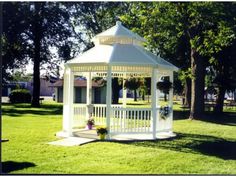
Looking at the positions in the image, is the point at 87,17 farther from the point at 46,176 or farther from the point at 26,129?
the point at 46,176

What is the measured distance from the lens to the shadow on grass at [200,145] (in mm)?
10547

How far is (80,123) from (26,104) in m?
11.7

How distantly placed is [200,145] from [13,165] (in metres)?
5.80

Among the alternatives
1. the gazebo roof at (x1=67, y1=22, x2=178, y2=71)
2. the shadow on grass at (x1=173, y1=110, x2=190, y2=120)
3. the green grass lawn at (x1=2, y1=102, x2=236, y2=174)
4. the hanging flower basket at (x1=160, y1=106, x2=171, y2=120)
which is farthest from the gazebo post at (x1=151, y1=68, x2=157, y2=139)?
the shadow on grass at (x1=173, y1=110, x2=190, y2=120)

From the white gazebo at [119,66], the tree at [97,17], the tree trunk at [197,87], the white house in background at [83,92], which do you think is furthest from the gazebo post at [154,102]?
the white house in background at [83,92]

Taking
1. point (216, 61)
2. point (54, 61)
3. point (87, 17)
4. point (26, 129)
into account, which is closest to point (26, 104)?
point (54, 61)

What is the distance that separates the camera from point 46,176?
7.80 metres

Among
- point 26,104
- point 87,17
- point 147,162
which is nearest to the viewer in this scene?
point 147,162

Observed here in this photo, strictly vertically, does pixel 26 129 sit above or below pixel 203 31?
below

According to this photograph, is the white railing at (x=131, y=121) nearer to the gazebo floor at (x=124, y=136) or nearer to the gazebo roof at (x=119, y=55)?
the gazebo floor at (x=124, y=136)

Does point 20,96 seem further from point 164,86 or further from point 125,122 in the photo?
point 164,86

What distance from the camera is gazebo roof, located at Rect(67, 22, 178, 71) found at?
12125mm

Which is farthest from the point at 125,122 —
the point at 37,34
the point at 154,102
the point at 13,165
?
the point at 37,34

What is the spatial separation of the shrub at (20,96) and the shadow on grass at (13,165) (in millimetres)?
13082
